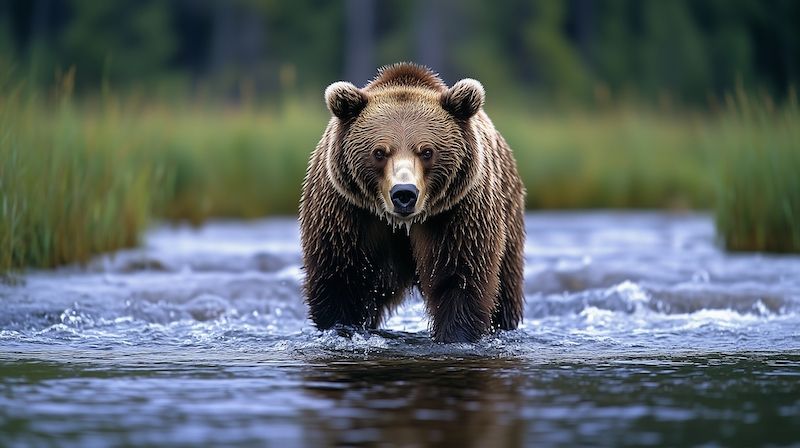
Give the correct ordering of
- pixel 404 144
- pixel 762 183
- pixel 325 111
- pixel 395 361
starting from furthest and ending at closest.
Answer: pixel 325 111 < pixel 762 183 < pixel 404 144 < pixel 395 361

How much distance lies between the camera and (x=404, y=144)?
19.8 ft

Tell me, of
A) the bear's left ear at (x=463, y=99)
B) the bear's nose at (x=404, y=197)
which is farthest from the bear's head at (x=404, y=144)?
the bear's nose at (x=404, y=197)

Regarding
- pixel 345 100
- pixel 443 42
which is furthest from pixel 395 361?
pixel 443 42

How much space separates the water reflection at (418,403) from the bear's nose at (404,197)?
0.70m

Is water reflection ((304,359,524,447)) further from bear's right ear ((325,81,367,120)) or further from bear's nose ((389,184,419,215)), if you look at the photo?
bear's right ear ((325,81,367,120))

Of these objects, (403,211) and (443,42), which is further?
(443,42)

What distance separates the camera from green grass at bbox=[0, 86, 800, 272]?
859cm

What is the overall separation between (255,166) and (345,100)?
29.8 ft

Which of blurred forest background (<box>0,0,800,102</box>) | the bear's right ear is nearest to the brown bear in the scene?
the bear's right ear

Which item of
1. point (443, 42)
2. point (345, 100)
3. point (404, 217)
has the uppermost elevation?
point (443, 42)

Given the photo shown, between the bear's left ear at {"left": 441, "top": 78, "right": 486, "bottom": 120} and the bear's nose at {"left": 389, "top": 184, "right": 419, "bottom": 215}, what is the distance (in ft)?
2.48

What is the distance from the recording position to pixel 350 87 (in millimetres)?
6211

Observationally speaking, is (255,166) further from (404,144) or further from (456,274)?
(404,144)

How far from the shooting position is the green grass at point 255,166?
338 inches
